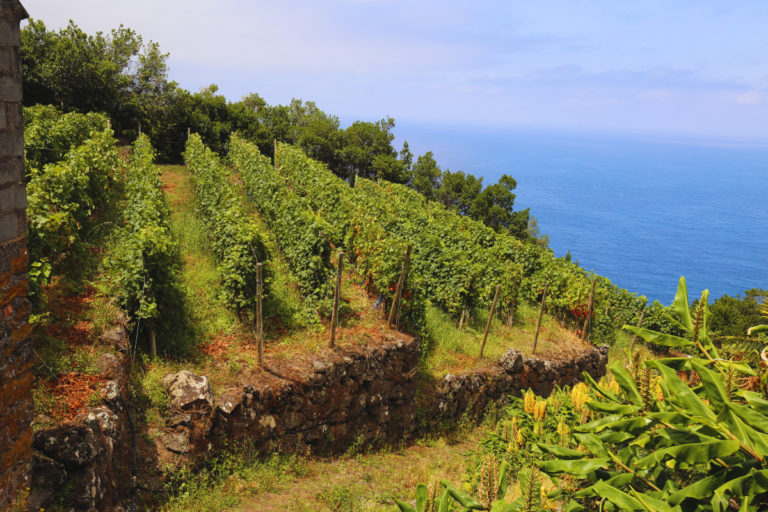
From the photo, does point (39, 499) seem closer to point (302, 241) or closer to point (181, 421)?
point (181, 421)

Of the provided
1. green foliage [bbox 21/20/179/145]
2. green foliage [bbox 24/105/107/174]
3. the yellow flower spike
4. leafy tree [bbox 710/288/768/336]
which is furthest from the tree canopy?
the yellow flower spike

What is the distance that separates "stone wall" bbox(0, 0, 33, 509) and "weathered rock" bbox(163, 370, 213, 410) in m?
2.93

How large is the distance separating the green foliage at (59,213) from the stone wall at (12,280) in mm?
2355

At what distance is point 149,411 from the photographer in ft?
21.9

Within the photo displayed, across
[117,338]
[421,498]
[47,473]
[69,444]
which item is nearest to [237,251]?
[117,338]

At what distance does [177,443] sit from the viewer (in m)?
6.49

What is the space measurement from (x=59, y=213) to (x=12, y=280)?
14.6ft

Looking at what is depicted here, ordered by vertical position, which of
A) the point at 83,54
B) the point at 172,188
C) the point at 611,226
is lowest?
the point at 611,226

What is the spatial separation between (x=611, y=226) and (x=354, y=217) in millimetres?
159108

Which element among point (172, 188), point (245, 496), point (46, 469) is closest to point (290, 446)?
point (245, 496)

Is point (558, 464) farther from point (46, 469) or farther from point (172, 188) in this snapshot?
point (172, 188)

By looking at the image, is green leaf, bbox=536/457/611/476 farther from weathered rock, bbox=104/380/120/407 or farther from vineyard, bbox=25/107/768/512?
weathered rock, bbox=104/380/120/407

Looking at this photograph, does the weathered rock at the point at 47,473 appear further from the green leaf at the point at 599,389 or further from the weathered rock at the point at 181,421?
the green leaf at the point at 599,389

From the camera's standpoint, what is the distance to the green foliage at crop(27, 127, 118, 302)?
6.65 m
